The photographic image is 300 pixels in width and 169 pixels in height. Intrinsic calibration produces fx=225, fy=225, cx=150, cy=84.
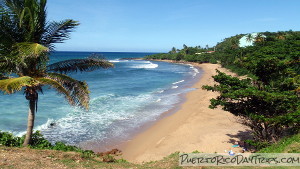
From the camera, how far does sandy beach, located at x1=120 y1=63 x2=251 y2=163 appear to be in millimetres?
12172

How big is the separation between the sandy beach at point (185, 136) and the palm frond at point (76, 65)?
5362 millimetres

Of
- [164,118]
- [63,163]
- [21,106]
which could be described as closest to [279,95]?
[63,163]

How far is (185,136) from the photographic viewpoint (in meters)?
14.3

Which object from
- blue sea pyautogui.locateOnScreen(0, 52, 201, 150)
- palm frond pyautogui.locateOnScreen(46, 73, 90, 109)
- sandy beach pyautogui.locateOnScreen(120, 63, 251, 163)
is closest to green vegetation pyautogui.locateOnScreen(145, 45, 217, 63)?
blue sea pyautogui.locateOnScreen(0, 52, 201, 150)

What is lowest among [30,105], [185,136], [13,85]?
[185,136]

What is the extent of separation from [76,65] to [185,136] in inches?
338

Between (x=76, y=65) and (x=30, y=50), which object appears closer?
(x=30, y=50)

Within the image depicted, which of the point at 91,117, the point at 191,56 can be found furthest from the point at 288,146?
the point at 191,56

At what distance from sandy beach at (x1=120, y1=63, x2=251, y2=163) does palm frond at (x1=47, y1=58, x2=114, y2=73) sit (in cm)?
536

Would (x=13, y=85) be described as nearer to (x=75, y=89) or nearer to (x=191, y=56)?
(x=75, y=89)

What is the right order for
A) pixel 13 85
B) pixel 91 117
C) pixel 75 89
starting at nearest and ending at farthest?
pixel 13 85
pixel 75 89
pixel 91 117

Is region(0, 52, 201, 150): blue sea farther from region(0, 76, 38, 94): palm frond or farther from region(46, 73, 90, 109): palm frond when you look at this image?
region(0, 76, 38, 94): palm frond

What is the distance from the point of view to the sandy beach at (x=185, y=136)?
479 inches

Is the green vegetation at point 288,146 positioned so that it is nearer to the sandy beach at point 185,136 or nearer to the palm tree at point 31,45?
the sandy beach at point 185,136
